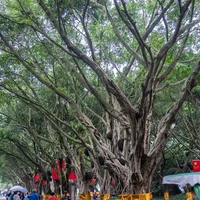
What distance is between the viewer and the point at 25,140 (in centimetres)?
2052

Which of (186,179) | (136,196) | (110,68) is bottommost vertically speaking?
(136,196)

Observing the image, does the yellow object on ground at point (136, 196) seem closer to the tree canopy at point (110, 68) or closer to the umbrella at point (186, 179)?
the tree canopy at point (110, 68)

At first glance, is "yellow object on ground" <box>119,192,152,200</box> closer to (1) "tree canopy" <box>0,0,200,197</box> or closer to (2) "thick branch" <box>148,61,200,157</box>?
(1) "tree canopy" <box>0,0,200,197</box>

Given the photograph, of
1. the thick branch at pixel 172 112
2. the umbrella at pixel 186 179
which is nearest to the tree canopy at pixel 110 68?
the thick branch at pixel 172 112

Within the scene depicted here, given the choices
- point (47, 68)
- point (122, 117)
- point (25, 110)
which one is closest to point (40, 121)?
point (25, 110)

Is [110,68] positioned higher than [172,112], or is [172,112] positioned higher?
[110,68]

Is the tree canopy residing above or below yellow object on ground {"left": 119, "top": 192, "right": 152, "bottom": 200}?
above

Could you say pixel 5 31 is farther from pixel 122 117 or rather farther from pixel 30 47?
pixel 122 117

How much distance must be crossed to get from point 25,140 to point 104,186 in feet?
28.0

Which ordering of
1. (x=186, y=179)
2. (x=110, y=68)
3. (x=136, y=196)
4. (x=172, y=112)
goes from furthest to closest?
(x=110, y=68) < (x=136, y=196) < (x=172, y=112) < (x=186, y=179)

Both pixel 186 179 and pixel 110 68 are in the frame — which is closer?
pixel 186 179

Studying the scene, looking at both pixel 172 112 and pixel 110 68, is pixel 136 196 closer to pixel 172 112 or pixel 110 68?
pixel 172 112

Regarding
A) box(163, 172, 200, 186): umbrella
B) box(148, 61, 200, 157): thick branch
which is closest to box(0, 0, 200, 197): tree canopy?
box(148, 61, 200, 157): thick branch

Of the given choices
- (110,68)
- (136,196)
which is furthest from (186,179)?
(110,68)
